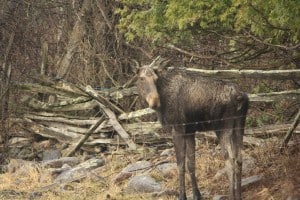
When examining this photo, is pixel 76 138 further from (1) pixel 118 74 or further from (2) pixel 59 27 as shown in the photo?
(2) pixel 59 27

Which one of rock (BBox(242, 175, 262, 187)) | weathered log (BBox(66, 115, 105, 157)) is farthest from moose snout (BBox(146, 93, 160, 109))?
weathered log (BBox(66, 115, 105, 157))

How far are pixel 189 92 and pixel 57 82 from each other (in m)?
7.14

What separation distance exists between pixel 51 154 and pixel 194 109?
252 inches

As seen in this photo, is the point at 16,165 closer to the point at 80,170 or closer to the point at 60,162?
the point at 60,162

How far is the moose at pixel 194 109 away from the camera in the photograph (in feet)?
25.6

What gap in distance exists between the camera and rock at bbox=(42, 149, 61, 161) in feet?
44.2

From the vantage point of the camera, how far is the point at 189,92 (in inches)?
321

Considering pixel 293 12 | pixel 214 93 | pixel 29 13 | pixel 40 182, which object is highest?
pixel 29 13

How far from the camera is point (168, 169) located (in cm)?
1009

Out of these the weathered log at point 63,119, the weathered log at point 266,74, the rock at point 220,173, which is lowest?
the rock at point 220,173

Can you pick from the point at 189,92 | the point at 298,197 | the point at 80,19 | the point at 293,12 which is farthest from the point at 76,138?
the point at 293,12

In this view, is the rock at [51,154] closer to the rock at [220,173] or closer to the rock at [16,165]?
the rock at [16,165]

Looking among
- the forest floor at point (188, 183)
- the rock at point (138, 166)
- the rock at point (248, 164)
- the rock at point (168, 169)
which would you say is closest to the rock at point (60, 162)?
the forest floor at point (188, 183)

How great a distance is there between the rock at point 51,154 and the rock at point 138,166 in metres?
3.08
